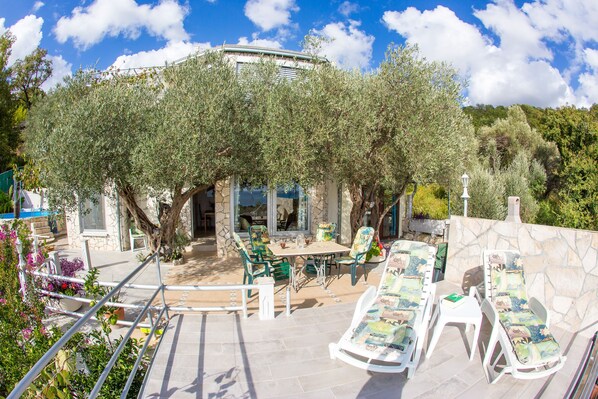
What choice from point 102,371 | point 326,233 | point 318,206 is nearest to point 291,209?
point 318,206

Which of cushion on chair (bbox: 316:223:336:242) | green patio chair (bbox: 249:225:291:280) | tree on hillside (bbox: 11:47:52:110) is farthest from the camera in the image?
tree on hillside (bbox: 11:47:52:110)

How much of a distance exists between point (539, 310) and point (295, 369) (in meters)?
3.54

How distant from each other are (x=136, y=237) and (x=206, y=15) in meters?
10.0

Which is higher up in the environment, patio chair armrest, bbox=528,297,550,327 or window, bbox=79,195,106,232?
window, bbox=79,195,106,232

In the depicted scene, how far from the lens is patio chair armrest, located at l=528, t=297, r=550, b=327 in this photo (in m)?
4.69

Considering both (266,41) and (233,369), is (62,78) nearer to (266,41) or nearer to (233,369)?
(266,41)

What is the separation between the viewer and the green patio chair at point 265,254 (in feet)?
26.8

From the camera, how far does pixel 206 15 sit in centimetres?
1531

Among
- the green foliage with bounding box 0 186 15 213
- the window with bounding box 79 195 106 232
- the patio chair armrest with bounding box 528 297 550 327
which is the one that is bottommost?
the patio chair armrest with bounding box 528 297 550 327

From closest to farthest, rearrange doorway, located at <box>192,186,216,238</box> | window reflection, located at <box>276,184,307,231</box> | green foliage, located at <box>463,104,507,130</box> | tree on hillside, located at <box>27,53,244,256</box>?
tree on hillside, located at <box>27,53,244,256</box> < window reflection, located at <box>276,184,307,231</box> < doorway, located at <box>192,186,216,238</box> < green foliage, located at <box>463,104,507,130</box>

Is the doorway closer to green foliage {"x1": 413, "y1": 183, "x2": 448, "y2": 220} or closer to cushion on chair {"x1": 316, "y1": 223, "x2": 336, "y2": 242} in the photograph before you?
cushion on chair {"x1": 316, "y1": 223, "x2": 336, "y2": 242}

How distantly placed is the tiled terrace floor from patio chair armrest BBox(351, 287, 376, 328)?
A: 0.51 metres

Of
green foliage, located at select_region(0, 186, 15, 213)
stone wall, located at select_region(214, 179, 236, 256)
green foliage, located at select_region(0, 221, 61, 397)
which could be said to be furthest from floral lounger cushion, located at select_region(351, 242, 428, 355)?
green foliage, located at select_region(0, 186, 15, 213)

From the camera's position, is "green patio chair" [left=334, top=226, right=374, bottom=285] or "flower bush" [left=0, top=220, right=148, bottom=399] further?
"green patio chair" [left=334, top=226, right=374, bottom=285]
